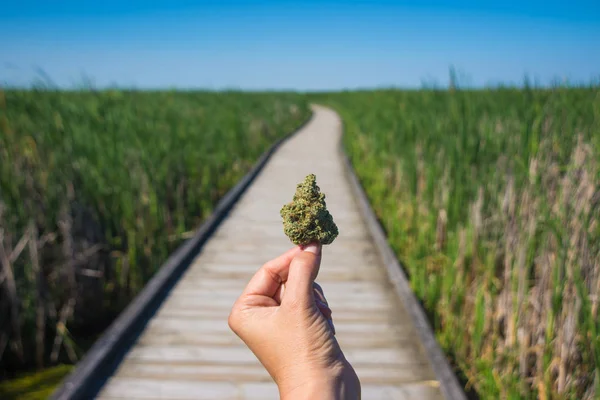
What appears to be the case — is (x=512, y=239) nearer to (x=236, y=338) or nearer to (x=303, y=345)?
(x=236, y=338)

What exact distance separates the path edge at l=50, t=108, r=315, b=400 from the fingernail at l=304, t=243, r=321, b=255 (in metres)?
2.04

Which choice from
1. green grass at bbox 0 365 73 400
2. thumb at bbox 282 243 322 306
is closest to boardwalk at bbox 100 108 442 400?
green grass at bbox 0 365 73 400

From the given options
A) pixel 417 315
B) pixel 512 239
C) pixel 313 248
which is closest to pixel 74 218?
pixel 417 315

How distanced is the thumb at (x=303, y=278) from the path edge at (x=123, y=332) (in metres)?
2.02

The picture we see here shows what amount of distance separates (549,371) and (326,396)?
1.90 metres

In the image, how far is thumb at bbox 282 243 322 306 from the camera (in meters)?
0.78

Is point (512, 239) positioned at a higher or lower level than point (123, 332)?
higher

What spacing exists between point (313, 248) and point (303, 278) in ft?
0.19

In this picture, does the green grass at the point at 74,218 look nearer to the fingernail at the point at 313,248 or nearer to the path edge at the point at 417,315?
the path edge at the point at 417,315

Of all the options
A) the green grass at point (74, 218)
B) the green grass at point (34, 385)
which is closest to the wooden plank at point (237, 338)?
the green grass at point (74, 218)

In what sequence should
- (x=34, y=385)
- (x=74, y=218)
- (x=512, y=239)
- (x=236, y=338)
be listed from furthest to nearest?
1. (x=74, y=218)
2. (x=34, y=385)
3. (x=236, y=338)
4. (x=512, y=239)

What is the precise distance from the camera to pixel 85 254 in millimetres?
3500

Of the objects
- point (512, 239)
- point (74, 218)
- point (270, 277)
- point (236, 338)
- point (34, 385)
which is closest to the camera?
point (270, 277)

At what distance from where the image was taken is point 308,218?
2.58ft
